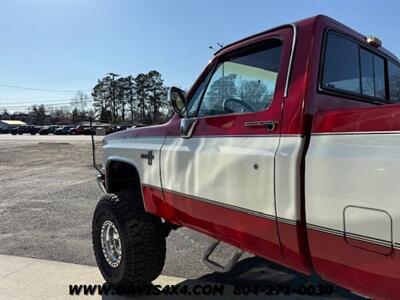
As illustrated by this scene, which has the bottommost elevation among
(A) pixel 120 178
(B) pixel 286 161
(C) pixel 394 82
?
(A) pixel 120 178

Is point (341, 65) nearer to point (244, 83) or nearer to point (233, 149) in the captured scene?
point (244, 83)

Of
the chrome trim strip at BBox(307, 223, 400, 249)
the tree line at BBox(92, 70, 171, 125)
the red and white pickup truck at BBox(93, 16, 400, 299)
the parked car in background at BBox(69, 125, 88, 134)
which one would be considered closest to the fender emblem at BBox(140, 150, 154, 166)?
the red and white pickup truck at BBox(93, 16, 400, 299)

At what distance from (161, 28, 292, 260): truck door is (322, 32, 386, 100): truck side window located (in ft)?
0.88

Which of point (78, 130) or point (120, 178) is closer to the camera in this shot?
point (120, 178)

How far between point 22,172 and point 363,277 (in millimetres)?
13641

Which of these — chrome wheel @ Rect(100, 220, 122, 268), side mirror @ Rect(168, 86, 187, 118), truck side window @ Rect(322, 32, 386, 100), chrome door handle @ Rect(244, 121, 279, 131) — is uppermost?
truck side window @ Rect(322, 32, 386, 100)

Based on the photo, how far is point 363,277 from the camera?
2025 mm

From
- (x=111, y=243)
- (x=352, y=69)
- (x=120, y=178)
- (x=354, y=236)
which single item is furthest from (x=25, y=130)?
(x=354, y=236)

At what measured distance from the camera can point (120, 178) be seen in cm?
459

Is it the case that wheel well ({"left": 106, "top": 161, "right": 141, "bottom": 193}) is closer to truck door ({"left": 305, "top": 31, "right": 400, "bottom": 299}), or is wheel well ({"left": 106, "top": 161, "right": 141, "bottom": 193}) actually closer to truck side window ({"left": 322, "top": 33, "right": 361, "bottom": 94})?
truck side window ({"left": 322, "top": 33, "right": 361, "bottom": 94})

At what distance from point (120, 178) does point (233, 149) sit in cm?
214

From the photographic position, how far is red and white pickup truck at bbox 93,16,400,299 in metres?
1.94

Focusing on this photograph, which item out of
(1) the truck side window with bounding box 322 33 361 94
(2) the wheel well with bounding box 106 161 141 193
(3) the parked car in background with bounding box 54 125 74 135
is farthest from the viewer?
(3) the parked car in background with bounding box 54 125 74 135

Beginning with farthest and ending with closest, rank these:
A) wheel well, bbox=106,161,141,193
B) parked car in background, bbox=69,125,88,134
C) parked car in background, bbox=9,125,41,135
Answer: parked car in background, bbox=9,125,41,135 < parked car in background, bbox=69,125,88,134 < wheel well, bbox=106,161,141,193
